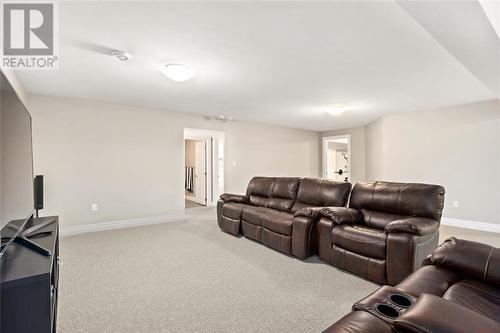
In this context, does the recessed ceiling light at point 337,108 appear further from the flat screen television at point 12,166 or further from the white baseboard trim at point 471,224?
the flat screen television at point 12,166

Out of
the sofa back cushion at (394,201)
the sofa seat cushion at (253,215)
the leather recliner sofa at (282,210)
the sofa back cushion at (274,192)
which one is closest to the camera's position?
the sofa back cushion at (394,201)

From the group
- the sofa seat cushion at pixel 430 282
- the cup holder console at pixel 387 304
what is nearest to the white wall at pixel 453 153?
the sofa seat cushion at pixel 430 282

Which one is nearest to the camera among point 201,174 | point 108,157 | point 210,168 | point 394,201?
point 394,201

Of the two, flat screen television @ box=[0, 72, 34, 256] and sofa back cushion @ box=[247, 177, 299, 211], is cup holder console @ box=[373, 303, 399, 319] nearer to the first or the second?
flat screen television @ box=[0, 72, 34, 256]

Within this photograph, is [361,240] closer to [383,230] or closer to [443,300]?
[383,230]

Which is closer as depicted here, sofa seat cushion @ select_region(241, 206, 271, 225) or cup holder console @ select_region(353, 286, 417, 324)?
cup holder console @ select_region(353, 286, 417, 324)

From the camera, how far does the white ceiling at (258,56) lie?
1919mm

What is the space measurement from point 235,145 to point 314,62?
12.6 feet

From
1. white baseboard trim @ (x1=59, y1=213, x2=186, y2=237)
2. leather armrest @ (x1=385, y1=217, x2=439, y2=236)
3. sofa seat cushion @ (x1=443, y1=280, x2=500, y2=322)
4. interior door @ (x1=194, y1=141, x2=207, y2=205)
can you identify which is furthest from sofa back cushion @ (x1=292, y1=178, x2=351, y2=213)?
interior door @ (x1=194, y1=141, x2=207, y2=205)

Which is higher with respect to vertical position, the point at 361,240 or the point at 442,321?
the point at 442,321

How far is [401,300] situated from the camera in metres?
1.23

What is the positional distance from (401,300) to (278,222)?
2.14 meters

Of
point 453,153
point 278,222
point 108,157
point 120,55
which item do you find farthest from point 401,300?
point 453,153

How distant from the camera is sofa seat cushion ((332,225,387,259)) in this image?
243cm
